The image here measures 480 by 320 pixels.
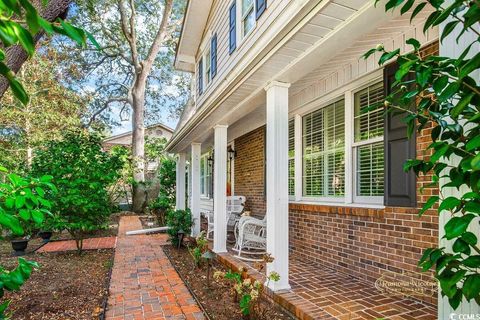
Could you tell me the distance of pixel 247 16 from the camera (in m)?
5.60

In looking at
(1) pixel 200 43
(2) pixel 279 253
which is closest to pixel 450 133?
(2) pixel 279 253

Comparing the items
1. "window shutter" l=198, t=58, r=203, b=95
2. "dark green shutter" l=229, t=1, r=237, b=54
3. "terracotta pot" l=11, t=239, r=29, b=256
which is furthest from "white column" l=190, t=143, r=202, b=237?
"terracotta pot" l=11, t=239, r=29, b=256

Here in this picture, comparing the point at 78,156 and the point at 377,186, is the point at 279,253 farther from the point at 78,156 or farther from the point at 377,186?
the point at 78,156

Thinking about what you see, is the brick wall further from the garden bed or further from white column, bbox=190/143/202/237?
the garden bed

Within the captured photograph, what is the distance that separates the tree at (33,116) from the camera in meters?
10.9

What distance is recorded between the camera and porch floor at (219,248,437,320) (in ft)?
9.12

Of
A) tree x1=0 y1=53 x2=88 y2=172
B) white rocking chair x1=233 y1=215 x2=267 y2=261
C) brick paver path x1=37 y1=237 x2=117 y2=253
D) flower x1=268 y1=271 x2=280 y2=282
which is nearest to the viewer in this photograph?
flower x1=268 y1=271 x2=280 y2=282

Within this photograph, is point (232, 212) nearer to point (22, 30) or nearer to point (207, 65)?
point (207, 65)

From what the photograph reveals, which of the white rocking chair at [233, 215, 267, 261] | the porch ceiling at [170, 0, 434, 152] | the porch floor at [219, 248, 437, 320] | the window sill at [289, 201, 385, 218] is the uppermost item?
the porch ceiling at [170, 0, 434, 152]

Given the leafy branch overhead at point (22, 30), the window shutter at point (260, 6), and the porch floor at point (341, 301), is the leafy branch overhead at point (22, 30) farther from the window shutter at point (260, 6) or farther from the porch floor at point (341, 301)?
the window shutter at point (260, 6)

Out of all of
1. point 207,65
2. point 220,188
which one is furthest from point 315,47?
point 207,65

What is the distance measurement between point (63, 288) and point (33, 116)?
9434 millimetres

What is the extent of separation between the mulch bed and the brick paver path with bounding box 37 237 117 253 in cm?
44

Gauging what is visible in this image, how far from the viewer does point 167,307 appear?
3.52 meters
